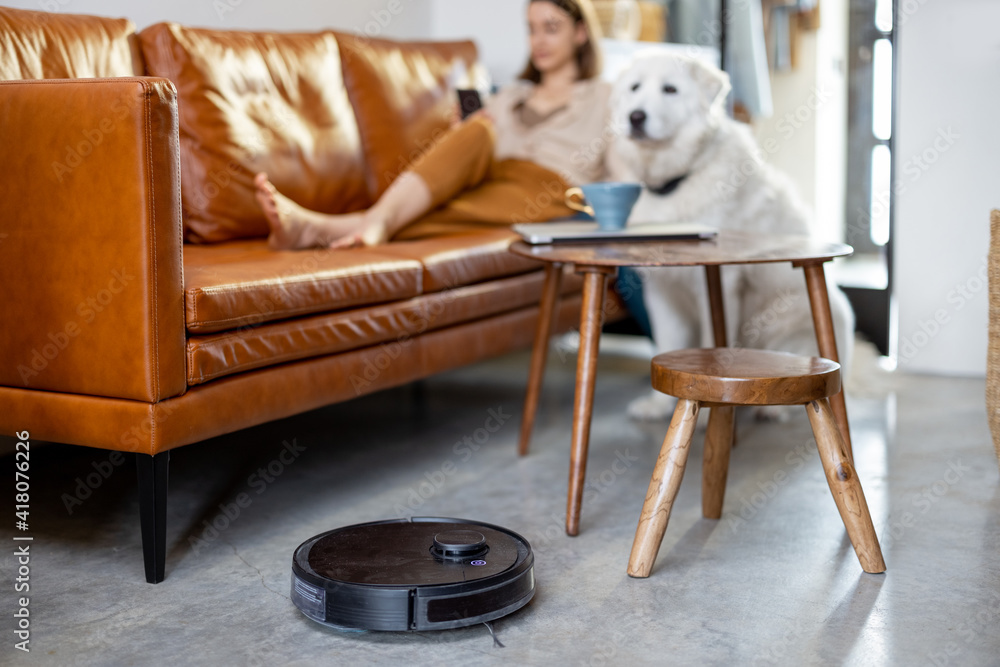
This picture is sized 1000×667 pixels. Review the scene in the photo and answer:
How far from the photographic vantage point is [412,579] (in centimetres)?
146

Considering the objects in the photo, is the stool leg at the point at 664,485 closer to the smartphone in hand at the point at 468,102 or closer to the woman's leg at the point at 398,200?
the woman's leg at the point at 398,200

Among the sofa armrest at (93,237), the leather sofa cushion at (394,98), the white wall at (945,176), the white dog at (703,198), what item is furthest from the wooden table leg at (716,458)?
the white wall at (945,176)

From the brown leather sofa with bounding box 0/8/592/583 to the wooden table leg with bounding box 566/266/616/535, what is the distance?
1.61 feet

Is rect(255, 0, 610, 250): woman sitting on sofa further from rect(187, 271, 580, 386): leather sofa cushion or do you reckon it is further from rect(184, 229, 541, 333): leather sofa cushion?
rect(187, 271, 580, 386): leather sofa cushion

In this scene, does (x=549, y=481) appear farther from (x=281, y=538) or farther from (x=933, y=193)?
(x=933, y=193)

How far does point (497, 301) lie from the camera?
8.36 feet

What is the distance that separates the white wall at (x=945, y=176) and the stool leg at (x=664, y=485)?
2005 mm

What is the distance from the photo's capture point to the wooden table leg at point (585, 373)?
188 cm

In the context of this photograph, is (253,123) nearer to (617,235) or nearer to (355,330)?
(355,330)

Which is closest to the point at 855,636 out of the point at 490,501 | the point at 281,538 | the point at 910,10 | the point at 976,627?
the point at 976,627

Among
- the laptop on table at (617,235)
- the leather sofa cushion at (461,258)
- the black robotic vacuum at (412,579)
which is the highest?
the laptop on table at (617,235)

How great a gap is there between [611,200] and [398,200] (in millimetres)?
696

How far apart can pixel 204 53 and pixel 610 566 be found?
169 cm

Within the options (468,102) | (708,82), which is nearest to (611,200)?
(708,82)
